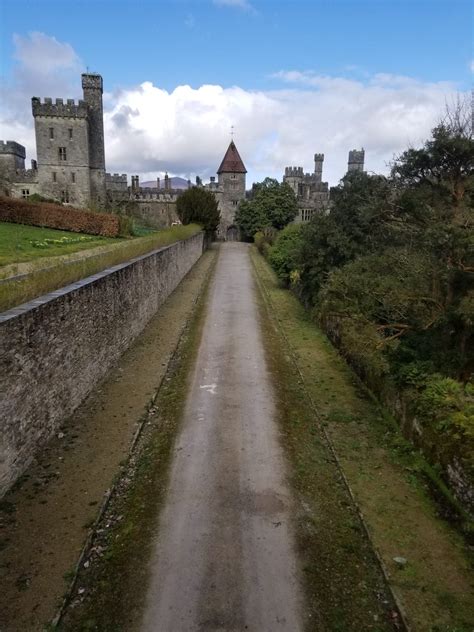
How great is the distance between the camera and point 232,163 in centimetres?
6191

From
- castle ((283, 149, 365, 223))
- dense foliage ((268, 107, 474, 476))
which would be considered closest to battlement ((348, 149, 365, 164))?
castle ((283, 149, 365, 223))

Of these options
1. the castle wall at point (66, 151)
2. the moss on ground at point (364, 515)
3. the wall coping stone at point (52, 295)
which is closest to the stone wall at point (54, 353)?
the wall coping stone at point (52, 295)

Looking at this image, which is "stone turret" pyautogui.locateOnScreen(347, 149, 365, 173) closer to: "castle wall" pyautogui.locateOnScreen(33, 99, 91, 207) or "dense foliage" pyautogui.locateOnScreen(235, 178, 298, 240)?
"dense foliage" pyautogui.locateOnScreen(235, 178, 298, 240)

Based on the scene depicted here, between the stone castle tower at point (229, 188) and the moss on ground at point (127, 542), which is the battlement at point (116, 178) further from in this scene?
the moss on ground at point (127, 542)

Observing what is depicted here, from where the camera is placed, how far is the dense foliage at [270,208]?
54031mm

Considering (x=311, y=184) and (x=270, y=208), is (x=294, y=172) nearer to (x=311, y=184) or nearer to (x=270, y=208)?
(x=311, y=184)

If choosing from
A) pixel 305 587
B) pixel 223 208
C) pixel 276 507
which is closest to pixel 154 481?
pixel 276 507

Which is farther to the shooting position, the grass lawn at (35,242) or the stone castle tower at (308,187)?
the stone castle tower at (308,187)

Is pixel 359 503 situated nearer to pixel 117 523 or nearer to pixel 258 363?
pixel 117 523

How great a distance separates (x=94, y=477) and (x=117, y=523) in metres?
1.33

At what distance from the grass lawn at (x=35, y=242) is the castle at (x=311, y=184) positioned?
36868mm

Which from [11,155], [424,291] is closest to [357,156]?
[11,155]

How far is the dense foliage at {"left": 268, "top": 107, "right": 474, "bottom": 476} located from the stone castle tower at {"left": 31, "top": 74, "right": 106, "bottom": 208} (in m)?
37.6

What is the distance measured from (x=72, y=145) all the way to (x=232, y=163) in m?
22.8
